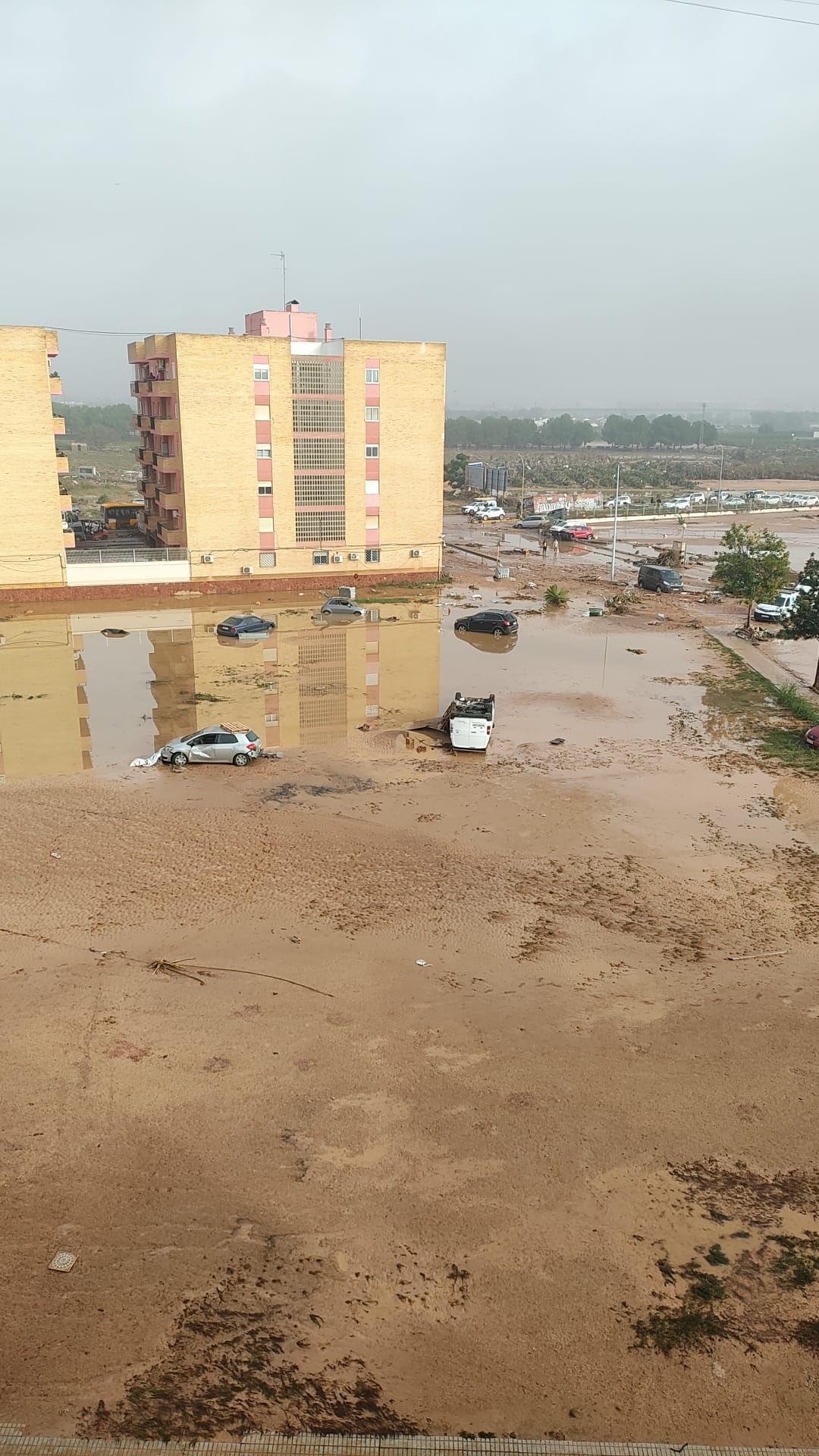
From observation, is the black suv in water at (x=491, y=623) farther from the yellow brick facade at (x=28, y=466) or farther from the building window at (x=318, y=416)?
the yellow brick facade at (x=28, y=466)

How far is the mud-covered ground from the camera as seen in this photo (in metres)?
9.43

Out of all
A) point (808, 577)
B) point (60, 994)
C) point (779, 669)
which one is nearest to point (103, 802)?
point (60, 994)

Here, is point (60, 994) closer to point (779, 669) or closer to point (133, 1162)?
point (133, 1162)

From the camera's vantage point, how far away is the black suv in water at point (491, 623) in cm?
4422

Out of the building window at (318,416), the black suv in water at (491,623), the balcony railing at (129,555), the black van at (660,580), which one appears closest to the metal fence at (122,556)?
the balcony railing at (129,555)

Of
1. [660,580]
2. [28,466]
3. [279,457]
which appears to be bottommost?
[660,580]

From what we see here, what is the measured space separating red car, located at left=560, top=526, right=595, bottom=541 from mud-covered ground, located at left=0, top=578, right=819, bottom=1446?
57413mm

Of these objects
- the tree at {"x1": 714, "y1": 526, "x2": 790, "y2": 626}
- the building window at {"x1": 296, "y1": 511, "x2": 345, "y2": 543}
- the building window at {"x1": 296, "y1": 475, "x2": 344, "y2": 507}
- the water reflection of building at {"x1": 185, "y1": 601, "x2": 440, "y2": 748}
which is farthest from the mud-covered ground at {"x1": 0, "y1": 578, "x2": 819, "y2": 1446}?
the building window at {"x1": 296, "y1": 475, "x2": 344, "y2": 507}

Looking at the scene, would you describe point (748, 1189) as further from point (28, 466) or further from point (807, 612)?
point (28, 466)

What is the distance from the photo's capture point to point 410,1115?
1310cm

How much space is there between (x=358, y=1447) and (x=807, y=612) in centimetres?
2981

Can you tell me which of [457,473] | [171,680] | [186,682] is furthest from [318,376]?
[457,473]

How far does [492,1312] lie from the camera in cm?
1016

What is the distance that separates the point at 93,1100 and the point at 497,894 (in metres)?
9.10
